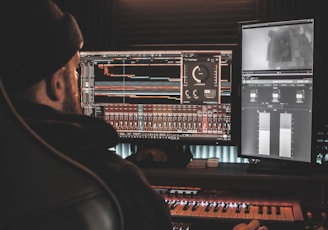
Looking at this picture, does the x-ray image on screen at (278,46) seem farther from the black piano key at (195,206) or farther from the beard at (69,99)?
the beard at (69,99)

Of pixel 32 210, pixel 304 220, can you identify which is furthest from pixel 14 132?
pixel 304 220

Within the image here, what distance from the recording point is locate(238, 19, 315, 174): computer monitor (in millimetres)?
2414

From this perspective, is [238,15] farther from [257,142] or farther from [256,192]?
[256,192]

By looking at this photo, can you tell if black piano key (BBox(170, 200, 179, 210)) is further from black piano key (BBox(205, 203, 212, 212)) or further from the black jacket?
the black jacket

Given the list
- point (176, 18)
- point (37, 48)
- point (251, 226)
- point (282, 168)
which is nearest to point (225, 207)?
point (251, 226)

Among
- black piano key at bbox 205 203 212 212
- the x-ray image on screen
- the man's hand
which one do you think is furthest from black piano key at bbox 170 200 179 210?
the x-ray image on screen

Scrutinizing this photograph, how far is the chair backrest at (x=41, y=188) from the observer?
2.06 feet

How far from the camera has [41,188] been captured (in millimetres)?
658

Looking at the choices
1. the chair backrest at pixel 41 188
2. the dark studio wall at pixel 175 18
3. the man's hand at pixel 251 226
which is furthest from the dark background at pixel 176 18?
the chair backrest at pixel 41 188

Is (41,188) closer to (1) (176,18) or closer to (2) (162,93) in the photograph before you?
(2) (162,93)

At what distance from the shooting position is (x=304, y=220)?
7.51 ft

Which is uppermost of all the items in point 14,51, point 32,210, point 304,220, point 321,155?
point 14,51

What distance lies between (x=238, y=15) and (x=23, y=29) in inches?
101

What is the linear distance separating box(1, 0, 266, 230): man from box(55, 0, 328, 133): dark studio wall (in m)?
2.21
